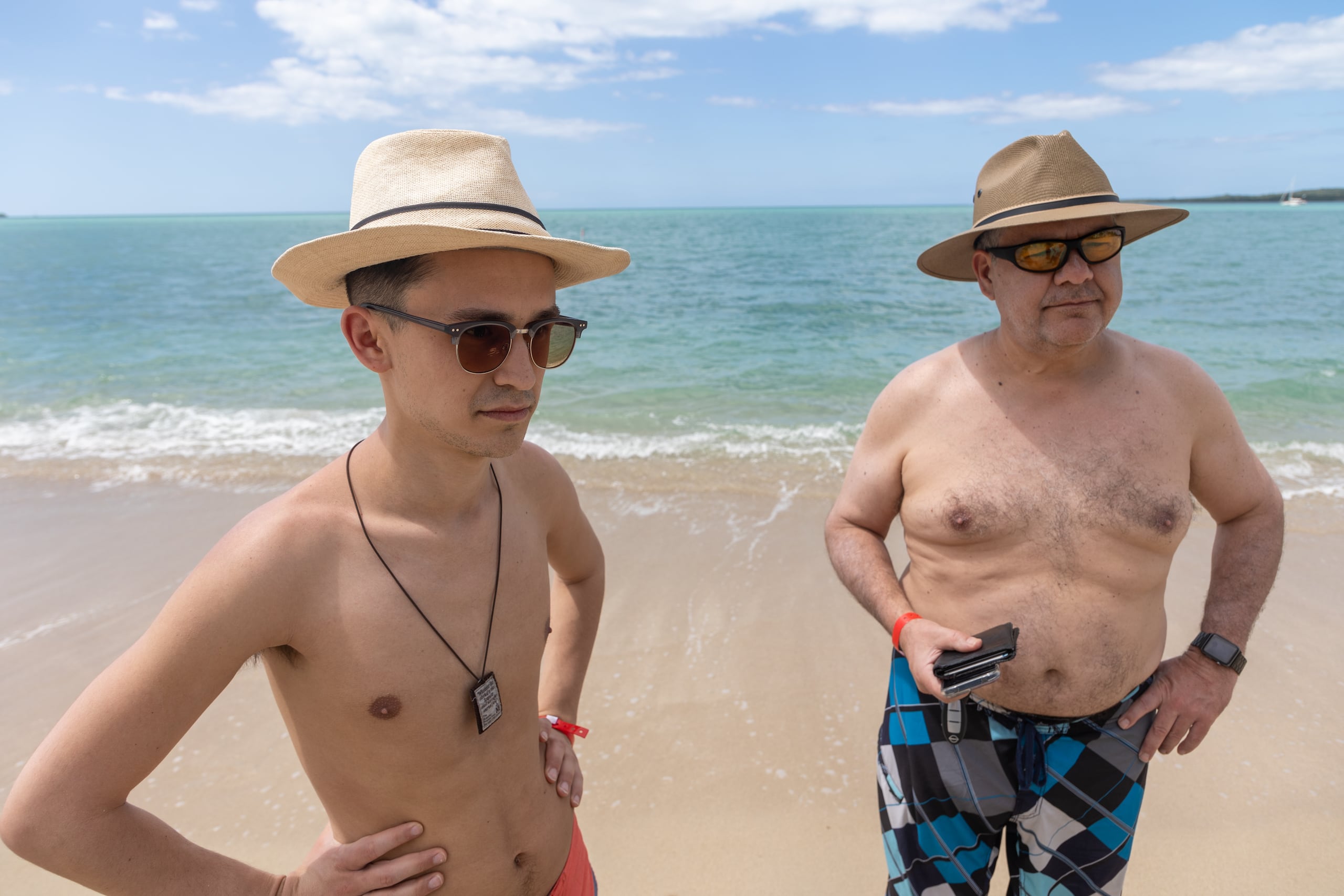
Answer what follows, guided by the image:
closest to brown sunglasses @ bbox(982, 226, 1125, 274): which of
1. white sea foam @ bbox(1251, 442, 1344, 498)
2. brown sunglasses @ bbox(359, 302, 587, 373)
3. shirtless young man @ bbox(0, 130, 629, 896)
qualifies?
shirtless young man @ bbox(0, 130, 629, 896)

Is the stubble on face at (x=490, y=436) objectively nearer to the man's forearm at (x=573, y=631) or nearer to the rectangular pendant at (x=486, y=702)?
the rectangular pendant at (x=486, y=702)

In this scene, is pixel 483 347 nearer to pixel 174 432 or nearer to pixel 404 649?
pixel 404 649

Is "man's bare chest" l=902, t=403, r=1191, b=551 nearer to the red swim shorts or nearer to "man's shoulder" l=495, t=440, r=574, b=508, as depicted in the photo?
"man's shoulder" l=495, t=440, r=574, b=508

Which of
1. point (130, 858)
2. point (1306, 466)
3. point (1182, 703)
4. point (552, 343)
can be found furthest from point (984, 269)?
point (1306, 466)

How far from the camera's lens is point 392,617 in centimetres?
146

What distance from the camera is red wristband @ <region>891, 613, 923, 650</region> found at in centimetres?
207

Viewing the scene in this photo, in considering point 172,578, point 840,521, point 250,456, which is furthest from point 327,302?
point 250,456

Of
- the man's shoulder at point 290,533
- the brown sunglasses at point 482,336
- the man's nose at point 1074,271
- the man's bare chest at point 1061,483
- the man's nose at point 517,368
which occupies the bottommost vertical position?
the man's bare chest at point 1061,483

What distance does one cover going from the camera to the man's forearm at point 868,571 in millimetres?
2188

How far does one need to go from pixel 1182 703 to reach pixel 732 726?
2015mm

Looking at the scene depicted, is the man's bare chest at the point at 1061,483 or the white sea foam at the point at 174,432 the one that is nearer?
the man's bare chest at the point at 1061,483

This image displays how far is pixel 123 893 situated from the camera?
1244 mm

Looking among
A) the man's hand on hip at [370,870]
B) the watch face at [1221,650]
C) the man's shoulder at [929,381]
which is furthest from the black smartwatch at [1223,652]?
the man's hand on hip at [370,870]

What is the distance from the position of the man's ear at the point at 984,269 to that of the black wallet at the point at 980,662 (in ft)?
3.15
